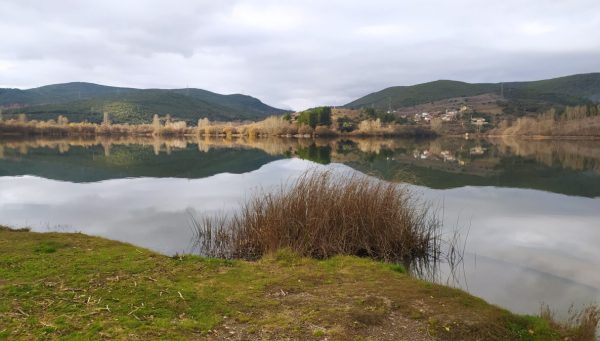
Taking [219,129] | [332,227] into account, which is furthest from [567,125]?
[332,227]

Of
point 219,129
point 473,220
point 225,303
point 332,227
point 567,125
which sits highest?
point 219,129

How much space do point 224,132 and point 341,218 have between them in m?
128

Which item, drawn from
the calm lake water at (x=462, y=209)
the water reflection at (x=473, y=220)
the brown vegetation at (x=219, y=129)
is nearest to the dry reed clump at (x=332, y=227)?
the calm lake water at (x=462, y=209)

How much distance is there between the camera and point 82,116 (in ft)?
625

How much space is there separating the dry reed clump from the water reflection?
176cm

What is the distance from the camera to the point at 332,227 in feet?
42.2

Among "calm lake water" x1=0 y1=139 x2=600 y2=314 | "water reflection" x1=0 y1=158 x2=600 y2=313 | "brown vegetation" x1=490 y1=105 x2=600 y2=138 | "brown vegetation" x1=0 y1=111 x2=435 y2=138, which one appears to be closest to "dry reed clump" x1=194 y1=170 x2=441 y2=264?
"calm lake water" x1=0 y1=139 x2=600 y2=314

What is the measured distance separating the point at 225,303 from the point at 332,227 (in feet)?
18.8

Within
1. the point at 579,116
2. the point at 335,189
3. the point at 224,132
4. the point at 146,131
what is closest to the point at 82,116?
the point at 146,131

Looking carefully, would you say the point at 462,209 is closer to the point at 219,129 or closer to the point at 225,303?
the point at 225,303

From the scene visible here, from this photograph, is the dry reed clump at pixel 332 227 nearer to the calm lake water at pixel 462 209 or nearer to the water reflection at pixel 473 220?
the calm lake water at pixel 462 209

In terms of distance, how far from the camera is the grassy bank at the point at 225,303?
6.43 metres

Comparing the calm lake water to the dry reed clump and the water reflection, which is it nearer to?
the water reflection

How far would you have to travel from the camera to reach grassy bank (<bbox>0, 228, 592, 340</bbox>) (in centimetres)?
643
